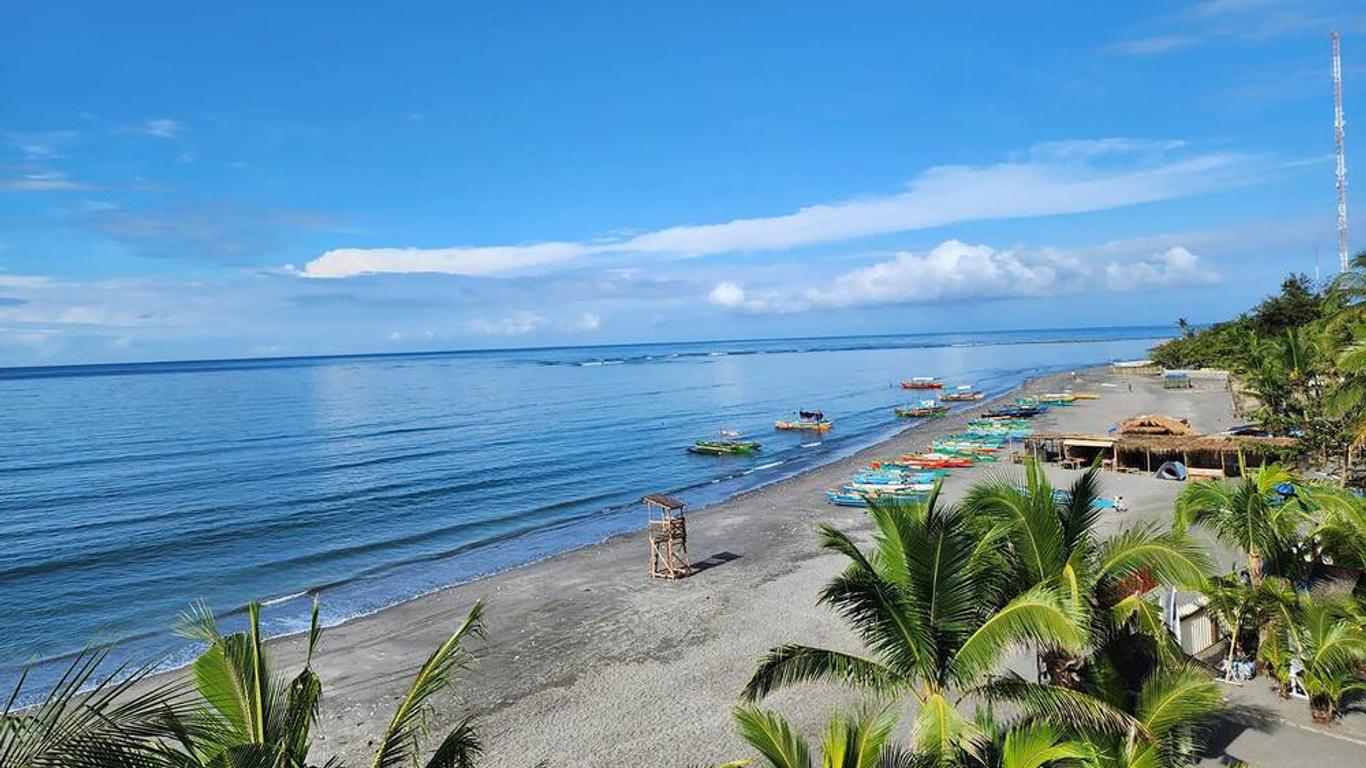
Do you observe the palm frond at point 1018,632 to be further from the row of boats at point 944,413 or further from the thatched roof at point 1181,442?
the row of boats at point 944,413

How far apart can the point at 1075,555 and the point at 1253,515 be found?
5.53m

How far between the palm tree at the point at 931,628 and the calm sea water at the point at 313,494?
983 centimetres

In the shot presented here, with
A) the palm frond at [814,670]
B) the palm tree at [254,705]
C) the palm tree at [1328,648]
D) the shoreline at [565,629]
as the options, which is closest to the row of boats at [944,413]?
the shoreline at [565,629]

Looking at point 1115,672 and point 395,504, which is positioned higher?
point 1115,672

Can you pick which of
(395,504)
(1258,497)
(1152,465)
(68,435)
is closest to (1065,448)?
(1152,465)

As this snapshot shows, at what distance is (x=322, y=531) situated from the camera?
1344 inches

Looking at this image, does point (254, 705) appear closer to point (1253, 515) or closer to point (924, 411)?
point (1253, 515)

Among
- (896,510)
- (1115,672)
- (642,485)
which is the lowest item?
(642,485)

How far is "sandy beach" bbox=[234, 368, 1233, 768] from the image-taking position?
14812 millimetres

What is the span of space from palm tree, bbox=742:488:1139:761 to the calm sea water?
9826 mm

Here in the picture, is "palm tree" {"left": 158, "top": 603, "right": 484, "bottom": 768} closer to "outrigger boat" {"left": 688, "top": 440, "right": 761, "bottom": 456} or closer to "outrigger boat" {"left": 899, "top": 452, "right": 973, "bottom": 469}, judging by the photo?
"outrigger boat" {"left": 899, "top": 452, "right": 973, "bottom": 469}

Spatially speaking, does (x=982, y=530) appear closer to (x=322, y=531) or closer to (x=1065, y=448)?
(x=322, y=531)

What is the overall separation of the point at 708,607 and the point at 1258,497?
43.1 ft

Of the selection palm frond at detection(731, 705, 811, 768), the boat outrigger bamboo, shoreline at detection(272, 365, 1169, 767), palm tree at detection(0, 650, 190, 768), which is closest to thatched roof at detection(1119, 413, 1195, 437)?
shoreline at detection(272, 365, 1169, 767)
